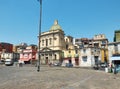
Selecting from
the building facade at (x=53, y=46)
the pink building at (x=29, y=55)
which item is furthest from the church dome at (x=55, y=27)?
the pink building at (x=29, y=55)

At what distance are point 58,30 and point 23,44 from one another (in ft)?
155

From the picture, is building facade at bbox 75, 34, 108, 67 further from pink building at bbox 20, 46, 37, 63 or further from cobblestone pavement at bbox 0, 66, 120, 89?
cobblestone pavement at bbox 0, 66, 120, 89

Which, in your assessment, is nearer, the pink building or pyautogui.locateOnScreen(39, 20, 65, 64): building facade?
pyautogui.locateOnScreen(39, 20, 65, 64): building facade

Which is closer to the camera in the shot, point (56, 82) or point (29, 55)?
point (56, 82)

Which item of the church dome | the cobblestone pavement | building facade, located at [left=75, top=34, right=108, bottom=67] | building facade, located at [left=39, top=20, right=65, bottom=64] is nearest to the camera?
the cobblestone pavement

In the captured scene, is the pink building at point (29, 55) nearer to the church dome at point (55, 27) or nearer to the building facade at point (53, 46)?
the building facade at point (53, 46)

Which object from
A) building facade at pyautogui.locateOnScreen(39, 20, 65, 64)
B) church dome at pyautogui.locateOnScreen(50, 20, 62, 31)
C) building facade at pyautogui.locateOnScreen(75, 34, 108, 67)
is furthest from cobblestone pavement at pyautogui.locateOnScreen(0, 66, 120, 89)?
church dome at pyautogui.locateOnScreen(50, 20, 62, 31)

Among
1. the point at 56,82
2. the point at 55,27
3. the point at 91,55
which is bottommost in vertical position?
the point at 56,82

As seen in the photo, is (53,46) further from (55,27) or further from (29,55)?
(29,55)

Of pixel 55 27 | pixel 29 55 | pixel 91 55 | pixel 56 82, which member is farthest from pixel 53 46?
pixel 56 82

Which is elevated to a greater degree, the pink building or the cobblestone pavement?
the pink building

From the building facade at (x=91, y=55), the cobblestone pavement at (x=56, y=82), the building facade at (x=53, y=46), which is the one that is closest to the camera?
the cobblestone pavement at (x=56, y=82)

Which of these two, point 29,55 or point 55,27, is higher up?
point 55,27

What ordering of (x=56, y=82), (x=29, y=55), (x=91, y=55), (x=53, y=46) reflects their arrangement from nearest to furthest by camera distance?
(x=56, y=82) → (x=91, y=55) → (x=53, y=46) → (x=29, y=55)
